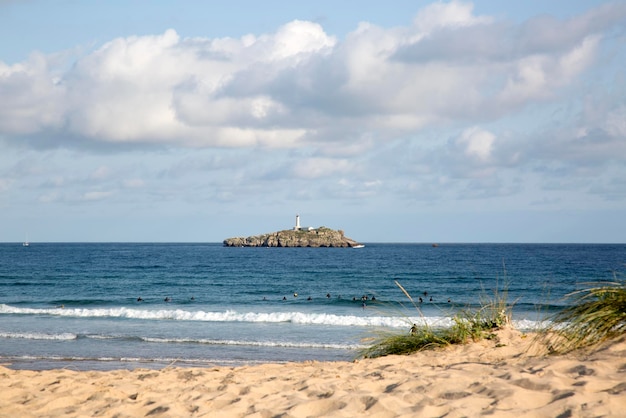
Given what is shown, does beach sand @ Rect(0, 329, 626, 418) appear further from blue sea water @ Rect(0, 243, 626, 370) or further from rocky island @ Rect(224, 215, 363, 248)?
rocky island @ Rect(224, 215, 363, 248)

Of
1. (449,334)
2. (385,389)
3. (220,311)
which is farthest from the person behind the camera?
(220,311)

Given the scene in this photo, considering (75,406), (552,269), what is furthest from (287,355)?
(552,269)

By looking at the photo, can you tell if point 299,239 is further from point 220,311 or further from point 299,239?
point 220,311

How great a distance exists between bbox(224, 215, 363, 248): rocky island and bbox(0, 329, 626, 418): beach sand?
410 ft

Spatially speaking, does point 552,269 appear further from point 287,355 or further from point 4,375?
point 4,375

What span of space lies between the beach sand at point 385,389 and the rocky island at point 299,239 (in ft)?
410

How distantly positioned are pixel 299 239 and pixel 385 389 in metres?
129

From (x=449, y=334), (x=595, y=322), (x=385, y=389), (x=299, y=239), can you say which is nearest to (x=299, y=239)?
(x=299, y=239)

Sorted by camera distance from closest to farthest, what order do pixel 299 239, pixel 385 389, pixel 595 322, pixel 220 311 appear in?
pixel 385 389 < pixel 595 322 < pixel 220 311 < pixel 299 239

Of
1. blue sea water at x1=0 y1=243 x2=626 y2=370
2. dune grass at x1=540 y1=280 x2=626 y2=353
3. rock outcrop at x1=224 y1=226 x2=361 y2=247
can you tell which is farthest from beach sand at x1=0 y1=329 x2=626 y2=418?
rock outcrop at x1=224 y1=226 x2=361 y2=247

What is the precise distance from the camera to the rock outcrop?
133625 millimetres

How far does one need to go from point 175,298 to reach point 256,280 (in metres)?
11.3

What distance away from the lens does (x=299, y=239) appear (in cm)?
13475

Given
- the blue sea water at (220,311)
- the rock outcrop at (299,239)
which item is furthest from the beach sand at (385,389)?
the rock outcrop at (299,239)
